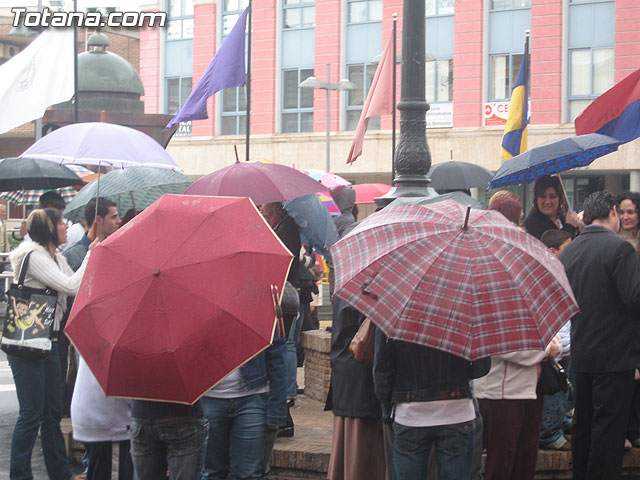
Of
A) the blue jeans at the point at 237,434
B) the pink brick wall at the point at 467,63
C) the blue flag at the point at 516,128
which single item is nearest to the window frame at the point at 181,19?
the pink brick wall at the point at 467,63

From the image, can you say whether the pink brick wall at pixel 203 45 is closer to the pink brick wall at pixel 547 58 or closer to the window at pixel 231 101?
the window at pixel 231 101

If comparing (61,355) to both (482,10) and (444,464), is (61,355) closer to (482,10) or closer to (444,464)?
(444,464)

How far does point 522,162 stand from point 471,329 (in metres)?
4.11

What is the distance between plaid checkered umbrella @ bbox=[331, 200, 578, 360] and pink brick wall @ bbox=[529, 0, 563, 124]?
31.4m

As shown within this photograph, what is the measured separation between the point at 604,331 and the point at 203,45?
36.1 m

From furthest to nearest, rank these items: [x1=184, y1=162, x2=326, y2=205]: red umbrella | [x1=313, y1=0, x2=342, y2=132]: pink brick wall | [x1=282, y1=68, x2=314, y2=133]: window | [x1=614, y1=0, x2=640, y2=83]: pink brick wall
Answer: [x1=282, y1=68, x2=314, y2=133]: window < [x1=313, y1=0, x2=342, y2=132]: pink brick wall < [x1=614, y1=0, x2=640, y2=83]: pink brick wall < [x1=184, y1=162, x2=326, y2=205]: red umbrella

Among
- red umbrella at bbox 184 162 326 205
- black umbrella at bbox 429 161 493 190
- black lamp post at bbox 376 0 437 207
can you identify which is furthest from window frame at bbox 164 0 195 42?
red umbrella at bbox 184 162 326 205

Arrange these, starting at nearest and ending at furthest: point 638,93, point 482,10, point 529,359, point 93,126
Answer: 1. point 529,359
2. point 93,126
3. point 638,93
4. point 482,10

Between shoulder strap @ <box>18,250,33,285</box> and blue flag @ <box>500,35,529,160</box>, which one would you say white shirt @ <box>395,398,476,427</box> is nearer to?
shoulder strap @ <box>18,250,33,285</box>

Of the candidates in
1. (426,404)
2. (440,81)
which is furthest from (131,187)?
(440,81)

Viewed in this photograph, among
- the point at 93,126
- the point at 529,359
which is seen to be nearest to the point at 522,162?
the point at 529,359

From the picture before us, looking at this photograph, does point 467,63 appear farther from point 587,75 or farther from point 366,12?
point 366,12

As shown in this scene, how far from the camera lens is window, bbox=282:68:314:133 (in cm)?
3888

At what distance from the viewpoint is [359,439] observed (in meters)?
5.79
